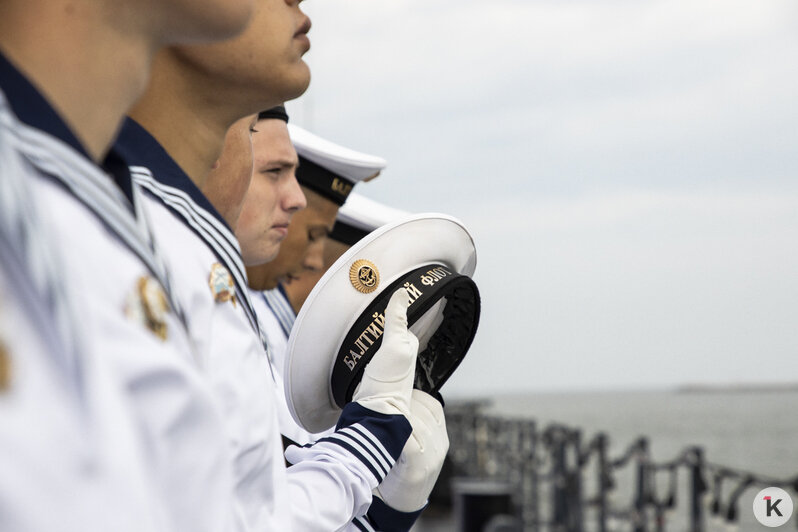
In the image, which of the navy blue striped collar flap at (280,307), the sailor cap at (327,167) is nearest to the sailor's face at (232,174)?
the navy blue striped collar flap at (280,307)

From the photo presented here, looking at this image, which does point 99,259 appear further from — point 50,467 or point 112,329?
point 50,467

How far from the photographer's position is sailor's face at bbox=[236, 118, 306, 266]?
3.33 metres

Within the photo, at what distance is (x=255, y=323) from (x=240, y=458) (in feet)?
1.12

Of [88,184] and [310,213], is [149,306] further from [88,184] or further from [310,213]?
[310,213]

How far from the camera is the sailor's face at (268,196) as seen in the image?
3.33 metres

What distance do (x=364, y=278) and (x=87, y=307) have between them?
5.46ft

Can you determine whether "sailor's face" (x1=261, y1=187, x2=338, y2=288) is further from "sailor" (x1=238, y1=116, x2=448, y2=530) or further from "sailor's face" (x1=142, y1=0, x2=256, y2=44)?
"sailor's face" (x1=142, y1=0, x2=256, y2=44)

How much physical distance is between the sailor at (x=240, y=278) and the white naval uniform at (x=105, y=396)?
0.24 meters

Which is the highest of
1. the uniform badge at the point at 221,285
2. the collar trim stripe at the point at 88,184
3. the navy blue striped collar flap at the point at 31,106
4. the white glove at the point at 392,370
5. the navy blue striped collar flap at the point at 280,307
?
the navy blue striped collar flap at the point at 31,106

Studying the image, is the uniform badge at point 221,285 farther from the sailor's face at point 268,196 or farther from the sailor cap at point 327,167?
the sailor cap at point 327,167

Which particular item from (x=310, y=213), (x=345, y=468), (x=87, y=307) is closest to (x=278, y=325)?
(x=310, y=213)

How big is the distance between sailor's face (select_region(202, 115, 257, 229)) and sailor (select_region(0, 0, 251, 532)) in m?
1.03

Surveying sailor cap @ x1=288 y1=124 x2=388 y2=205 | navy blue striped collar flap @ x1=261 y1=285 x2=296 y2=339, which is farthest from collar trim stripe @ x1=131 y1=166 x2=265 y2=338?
sailor cap @ x1=288 y1=124 x2=388 y2=205

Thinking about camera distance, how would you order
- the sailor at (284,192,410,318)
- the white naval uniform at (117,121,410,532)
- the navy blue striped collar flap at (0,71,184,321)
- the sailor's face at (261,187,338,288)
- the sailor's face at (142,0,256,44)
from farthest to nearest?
1. the sailor at (284,192,410,318)
2. the sailor's face at (261,187,338,288)
3. the white naval uniform at (117,121,410,532)
4. the sailor's face at (142,0,256,44)
5. the navy blue striped collar flap at (0,71,184,321)
